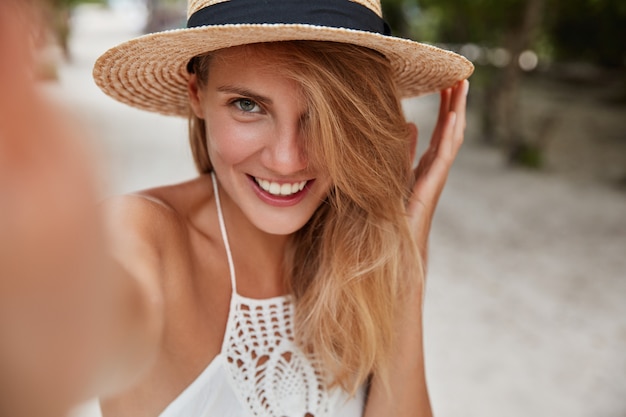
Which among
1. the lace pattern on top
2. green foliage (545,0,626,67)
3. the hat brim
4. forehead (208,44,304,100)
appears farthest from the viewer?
green foliage (545,0,626,67)

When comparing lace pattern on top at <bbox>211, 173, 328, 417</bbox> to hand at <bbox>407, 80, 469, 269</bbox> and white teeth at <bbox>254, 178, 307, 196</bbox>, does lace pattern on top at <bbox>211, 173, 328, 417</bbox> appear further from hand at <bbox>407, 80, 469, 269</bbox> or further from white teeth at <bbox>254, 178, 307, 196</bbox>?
hand at <bbox>407, 80, 469, 269</bbox>

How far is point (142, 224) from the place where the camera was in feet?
4.33

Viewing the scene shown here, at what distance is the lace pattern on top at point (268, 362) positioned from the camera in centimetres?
151

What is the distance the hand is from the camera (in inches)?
64.9

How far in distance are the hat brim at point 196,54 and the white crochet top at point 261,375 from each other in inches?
12.4

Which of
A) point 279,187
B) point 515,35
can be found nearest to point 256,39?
point 279,187

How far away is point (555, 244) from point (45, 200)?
211 inches

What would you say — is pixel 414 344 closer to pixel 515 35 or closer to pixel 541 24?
pixel 515 35

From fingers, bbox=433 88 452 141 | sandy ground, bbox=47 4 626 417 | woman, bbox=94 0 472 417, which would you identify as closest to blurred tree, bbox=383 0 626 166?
sandy ground, bbox=47 4 626 417

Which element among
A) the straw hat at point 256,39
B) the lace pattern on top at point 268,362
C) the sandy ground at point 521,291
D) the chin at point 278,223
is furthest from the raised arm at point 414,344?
the sandy ground at point 521,291

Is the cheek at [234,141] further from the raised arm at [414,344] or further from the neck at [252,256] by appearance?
the raised arm at [414,344]

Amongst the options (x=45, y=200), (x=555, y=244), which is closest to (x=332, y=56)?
(x=45, y=200)

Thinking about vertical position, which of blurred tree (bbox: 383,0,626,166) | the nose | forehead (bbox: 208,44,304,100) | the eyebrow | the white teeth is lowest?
the white teeth

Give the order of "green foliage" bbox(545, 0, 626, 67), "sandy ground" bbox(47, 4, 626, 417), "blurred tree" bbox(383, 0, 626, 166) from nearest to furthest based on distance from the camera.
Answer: "sandy ground" bbox(47, 4, 626, 417) < "blurred tree" bbox(383, 0, 626, 166) < "green foliage" bbox(545, 0, 626, 67)
